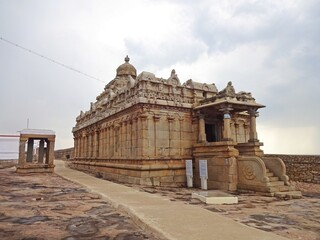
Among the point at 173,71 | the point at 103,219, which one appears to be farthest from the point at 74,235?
the point at 173,71

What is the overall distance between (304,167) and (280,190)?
21.1ft

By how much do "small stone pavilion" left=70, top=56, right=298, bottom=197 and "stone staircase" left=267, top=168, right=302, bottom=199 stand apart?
5 cm

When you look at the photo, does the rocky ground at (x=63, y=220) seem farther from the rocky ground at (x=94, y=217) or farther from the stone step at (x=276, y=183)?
the stone step at (x=276, y=183)

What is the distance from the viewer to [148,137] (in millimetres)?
13133

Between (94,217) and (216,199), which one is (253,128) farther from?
(94,217)

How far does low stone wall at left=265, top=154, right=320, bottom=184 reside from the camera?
1482cm

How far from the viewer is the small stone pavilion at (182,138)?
1173 cm

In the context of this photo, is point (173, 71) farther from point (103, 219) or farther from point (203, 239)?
point (203, 239)

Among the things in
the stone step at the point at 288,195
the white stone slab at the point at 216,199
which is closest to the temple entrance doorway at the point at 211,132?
the stone step at the point at 288,195

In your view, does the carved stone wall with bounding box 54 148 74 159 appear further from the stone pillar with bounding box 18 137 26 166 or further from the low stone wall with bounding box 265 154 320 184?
the low stone wall with bounding box 265 154 320 184

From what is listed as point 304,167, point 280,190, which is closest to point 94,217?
point 280,190

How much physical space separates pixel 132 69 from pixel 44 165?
10433 mm

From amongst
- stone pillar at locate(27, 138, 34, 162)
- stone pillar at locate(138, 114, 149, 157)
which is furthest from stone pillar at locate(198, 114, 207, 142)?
stone pillar at locate(27, 138, 34, 162)

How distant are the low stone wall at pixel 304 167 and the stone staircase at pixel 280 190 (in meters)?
5.14
